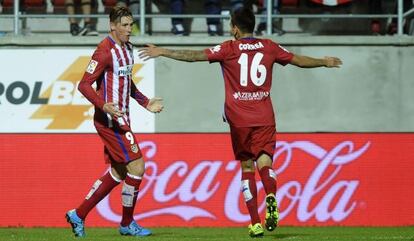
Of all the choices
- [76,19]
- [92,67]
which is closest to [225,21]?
[76,19]

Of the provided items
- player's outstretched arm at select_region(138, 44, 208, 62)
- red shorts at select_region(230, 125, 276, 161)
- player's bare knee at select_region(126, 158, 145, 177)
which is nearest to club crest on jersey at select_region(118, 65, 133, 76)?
player's outstretched arm at select_region(138, 44, 208, 62)

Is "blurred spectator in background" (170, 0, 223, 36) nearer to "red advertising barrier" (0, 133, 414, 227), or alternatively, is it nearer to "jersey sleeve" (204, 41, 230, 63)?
"red advertising barrier" (0, 133, 414, 227)

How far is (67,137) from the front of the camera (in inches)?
595

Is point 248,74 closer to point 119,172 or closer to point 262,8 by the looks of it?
point 119,172

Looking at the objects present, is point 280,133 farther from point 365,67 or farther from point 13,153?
point 13,153

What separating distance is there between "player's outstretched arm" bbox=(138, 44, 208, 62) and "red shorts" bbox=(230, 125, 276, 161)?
2.44 feet

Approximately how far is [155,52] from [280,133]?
5.68 metres

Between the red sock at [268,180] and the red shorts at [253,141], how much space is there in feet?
0.57

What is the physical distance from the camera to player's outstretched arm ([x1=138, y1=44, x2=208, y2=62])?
9695mm

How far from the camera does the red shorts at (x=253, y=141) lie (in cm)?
998

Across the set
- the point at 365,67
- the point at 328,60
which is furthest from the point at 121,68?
the point at 365,67

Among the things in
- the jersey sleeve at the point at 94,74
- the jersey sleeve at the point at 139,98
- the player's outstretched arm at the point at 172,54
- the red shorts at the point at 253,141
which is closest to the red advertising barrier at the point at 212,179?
the jersey sleeve at the point at 139,98

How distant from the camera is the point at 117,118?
10344 millimetres

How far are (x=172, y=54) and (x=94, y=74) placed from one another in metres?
0.92
